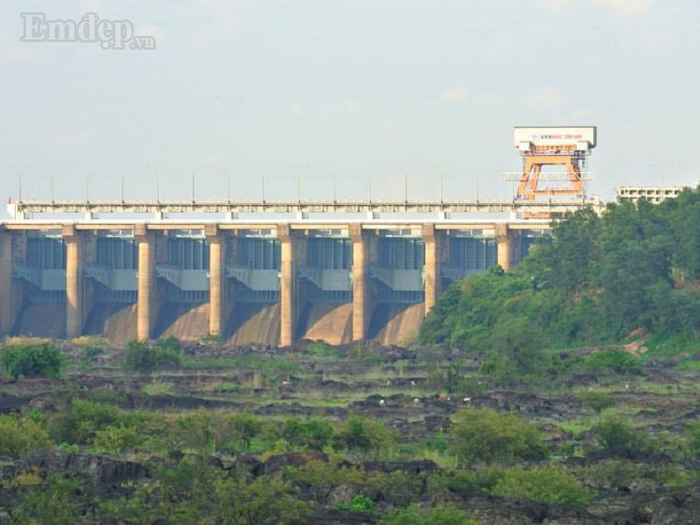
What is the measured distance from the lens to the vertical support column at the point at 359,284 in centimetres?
12656

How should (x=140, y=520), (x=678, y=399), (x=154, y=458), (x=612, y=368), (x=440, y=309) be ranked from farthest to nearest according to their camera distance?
(x=440, y=309)
(x=612, y=368)
(x=678, y=399)
(x=154, y=458)
(x=140, y=520)

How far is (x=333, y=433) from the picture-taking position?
5378 cm

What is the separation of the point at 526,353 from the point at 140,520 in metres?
43.9

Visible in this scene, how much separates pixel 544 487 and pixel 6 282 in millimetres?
96013

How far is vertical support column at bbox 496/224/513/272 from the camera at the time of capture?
12638 centimetres

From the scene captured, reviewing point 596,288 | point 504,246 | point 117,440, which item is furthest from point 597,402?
point 504,246

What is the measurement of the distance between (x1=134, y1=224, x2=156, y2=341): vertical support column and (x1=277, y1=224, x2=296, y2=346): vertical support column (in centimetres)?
849

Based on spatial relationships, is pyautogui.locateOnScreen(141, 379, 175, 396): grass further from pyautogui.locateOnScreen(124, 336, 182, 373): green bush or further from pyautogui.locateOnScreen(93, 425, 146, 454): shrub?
pyautogui.locateOnScreen(93, 425, 146, 454): shrub

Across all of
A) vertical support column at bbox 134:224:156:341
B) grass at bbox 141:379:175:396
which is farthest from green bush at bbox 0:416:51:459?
vertical support column at bbox 134:224:156:341

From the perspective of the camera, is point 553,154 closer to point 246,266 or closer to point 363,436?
point 246,266

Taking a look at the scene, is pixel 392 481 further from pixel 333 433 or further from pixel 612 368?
pixel 612 368

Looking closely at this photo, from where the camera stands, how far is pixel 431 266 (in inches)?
4975

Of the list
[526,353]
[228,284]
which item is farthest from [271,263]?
[526,353]

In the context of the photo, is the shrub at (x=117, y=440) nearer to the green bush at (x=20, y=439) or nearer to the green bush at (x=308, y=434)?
the green bush at (x=20, y=439)
